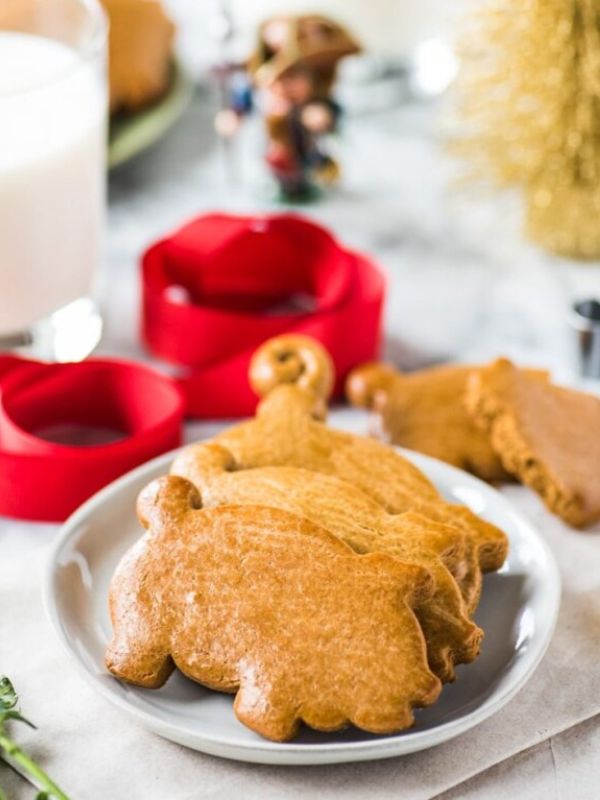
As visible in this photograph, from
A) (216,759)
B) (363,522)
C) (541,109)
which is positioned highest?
(541,109)

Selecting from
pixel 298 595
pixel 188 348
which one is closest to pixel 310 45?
pixel 188 348

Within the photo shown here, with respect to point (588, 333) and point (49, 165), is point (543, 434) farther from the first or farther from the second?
point (49, 165)

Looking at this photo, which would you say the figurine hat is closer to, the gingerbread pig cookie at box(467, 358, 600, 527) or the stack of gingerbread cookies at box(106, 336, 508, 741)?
the gingerbread pig cookie at box(467, 358, 600, 527)

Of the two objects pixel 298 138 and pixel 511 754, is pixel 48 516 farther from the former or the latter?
pixel 298 138

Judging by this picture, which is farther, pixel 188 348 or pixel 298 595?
pixel 188 348

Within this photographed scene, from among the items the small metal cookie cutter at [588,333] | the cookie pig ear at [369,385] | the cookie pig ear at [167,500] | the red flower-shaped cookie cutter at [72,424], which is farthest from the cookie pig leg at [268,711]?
the small metal cookie cutter at [588,333]

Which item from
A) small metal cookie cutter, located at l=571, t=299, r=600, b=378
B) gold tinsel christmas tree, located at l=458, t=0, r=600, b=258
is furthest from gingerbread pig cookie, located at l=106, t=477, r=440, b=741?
gold tinsel christmas tree, located at l=458, t=0, r=600, b=258
